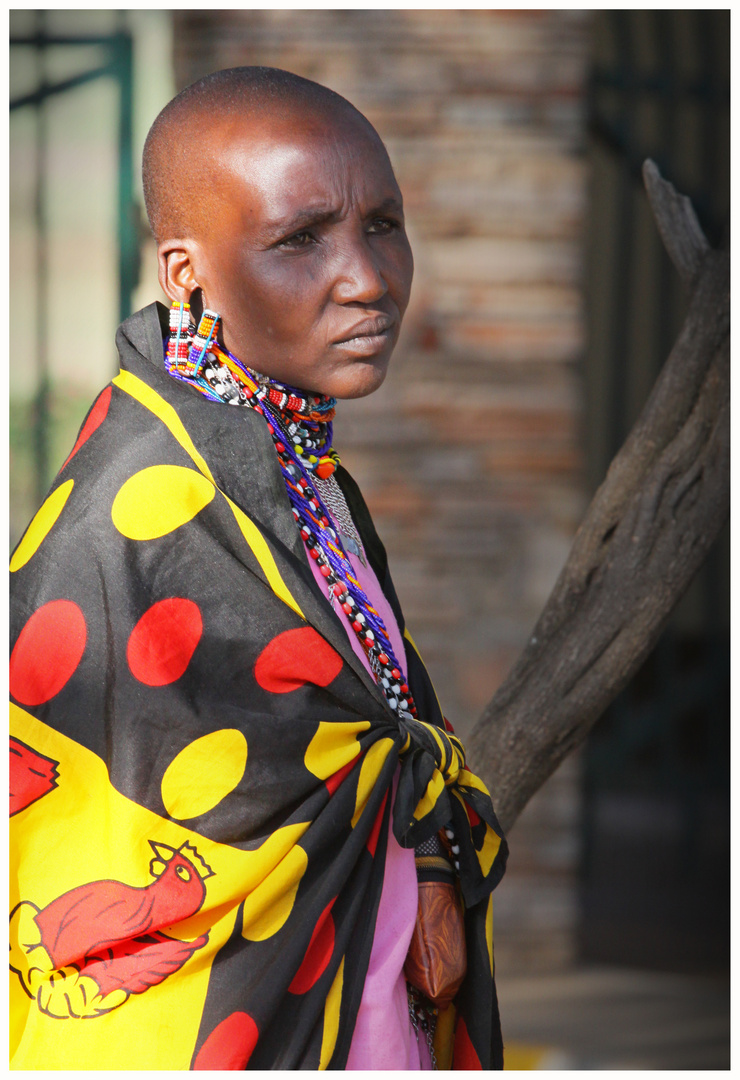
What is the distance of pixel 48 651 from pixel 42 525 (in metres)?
0.16

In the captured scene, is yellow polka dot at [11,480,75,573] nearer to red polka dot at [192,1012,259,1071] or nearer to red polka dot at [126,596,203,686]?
red polka dot at [126,596,203,686]

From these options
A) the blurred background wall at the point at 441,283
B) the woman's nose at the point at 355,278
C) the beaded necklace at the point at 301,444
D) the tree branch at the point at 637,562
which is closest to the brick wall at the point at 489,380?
the blurred background wall at the point at 441,283

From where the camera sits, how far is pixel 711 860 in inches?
192

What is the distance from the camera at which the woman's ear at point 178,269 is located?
1.35m

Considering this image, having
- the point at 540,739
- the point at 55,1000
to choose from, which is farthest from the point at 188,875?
the point at 540,739

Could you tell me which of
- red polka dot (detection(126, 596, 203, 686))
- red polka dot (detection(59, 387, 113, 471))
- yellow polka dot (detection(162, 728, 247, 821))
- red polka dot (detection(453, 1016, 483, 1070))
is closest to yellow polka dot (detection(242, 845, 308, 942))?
yellow polka dot (detection(162, 728, 247, 821))

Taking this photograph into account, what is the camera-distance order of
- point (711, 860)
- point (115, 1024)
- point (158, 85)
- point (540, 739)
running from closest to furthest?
point (115, 1024) < point (540, 739) < point (158, 85) < point (711, 860)

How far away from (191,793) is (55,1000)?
269 mm

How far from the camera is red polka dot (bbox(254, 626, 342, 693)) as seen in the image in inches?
47.0

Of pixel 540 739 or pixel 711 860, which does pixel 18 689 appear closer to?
pixel 540 739

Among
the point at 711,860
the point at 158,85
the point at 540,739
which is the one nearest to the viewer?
the point at 540,739

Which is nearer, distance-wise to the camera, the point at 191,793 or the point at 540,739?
the point at 191,793

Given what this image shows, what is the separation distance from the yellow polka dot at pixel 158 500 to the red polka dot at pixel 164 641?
0.08 m

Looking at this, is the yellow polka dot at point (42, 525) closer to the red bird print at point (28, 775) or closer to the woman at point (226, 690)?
the woman at point (226, 690)
